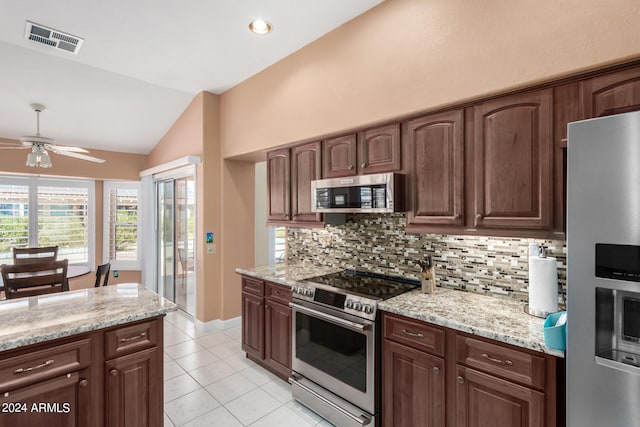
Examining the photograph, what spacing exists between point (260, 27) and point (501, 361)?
293cm

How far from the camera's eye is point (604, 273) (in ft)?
4.01

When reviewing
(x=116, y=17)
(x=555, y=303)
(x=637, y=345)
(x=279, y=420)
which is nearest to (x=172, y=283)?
(x=279, y=420)

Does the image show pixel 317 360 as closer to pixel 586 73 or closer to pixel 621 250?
pixel 621 250

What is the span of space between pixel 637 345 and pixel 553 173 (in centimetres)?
86

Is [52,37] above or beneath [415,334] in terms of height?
above

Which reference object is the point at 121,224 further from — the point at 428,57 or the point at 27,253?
the point at 428,57

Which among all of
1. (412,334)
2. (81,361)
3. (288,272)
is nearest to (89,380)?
(81,361)

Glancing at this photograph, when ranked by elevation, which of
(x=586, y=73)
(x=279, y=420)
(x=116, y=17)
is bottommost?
(x=279, y=420)

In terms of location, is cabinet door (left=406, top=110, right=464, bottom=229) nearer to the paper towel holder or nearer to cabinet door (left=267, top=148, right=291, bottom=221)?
the paper towel holder

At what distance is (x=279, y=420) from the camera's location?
234 cm

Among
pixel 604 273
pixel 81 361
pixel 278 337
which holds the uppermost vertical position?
pixel 604 273

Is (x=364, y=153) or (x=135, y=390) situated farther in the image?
(x=364, y=153)

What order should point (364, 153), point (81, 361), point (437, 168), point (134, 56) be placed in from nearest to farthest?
point (81, 361)
point (437, 168)
point (364, 153)
point (134, 56)

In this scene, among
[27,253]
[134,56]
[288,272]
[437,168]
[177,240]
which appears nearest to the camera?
[437,168]
